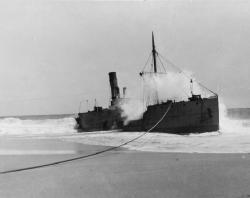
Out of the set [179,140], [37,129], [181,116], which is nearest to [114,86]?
[181,116]

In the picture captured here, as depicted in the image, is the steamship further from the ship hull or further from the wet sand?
the wet sand

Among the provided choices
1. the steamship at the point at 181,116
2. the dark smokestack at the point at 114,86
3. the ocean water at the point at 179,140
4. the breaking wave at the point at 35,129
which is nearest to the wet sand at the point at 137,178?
the ocean water at the point at 179,140

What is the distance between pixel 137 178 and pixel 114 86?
2603 centimetres

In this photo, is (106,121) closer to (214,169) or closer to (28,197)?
(214,169)

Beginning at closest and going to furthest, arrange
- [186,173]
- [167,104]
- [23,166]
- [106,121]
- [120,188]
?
1. [120,188]
2. [186,173]
3. [23,166]
4. [167,104]
5. [106,121]

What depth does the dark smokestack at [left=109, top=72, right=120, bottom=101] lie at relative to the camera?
34188 millimetres

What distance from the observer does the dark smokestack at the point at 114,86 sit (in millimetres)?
34188

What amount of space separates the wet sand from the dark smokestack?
22.0 metres

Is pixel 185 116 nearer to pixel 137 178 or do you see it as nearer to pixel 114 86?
pixel 114 86

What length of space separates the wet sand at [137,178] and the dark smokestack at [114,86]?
72.2 feet

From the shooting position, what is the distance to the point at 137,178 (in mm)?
8594

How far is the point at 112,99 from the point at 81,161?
72.7 ft

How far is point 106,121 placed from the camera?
33.8 metres

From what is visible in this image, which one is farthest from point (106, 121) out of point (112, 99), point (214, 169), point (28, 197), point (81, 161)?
point (28, 197)
